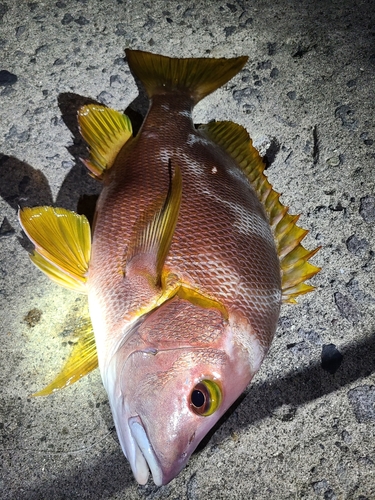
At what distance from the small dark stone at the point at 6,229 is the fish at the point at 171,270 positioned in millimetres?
455

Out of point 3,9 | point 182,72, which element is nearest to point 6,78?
point 3,9

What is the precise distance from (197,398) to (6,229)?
4.33ft

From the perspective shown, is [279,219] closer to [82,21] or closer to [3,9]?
[82,21]

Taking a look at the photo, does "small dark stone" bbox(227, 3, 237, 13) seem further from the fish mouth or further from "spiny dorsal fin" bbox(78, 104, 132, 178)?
the fish mouth

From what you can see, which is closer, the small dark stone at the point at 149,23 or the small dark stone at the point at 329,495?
the small dark stone at the point at 329,495

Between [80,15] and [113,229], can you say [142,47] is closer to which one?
[80,15]

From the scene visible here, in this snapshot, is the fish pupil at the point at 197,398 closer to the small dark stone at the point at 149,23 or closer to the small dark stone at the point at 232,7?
the small dark stone at the point at 149,23

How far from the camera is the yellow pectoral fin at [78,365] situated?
1818 mm

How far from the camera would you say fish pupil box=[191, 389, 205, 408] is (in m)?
1.39

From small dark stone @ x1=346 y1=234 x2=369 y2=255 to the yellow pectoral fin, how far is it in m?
1.31

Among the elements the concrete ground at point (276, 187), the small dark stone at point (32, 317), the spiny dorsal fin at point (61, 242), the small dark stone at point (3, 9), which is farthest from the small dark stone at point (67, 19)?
the small dark stone at point (32, 317)

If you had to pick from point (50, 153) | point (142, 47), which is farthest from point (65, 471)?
point (142, 47)

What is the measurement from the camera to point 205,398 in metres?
1.40

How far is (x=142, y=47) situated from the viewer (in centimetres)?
267
